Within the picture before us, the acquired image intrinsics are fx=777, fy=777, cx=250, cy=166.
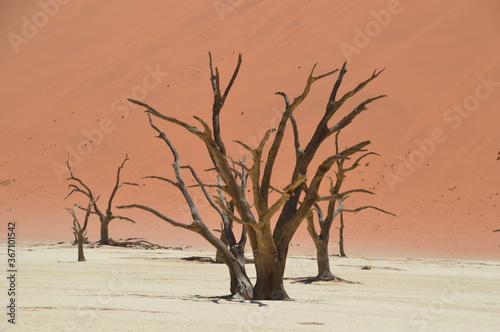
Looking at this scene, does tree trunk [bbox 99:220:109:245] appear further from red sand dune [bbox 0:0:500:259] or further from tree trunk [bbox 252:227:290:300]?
tree trunk [bbox 252:227:290:300]

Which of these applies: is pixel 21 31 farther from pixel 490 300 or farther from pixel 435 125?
pixel 490 300

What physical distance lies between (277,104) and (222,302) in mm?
36454

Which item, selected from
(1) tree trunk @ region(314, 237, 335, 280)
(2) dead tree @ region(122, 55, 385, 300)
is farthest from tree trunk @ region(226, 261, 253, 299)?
(1) tree trunk @ region(314, 237, 335, 280)

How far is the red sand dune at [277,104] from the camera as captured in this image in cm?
3584

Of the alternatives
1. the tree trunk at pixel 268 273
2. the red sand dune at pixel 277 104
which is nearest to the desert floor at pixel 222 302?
the tree trunk at pixel 268 273

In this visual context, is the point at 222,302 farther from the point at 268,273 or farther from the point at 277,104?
the point at 277,104

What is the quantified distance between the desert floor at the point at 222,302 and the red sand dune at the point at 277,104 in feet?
46.8

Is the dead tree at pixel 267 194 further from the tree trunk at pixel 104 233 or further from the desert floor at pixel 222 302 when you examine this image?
the tree trunk at pixel 104 233

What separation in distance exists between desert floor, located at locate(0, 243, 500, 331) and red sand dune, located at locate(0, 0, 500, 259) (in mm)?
14278

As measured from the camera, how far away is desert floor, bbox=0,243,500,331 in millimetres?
7441

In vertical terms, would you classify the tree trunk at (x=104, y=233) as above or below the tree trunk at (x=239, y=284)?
above

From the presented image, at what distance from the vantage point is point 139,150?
150 feet

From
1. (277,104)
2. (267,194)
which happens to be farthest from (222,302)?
(277,104)

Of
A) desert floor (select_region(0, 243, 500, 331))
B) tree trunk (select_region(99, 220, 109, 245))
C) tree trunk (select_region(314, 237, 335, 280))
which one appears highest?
tree trunk (select_region(99, 220, 109, 245))
